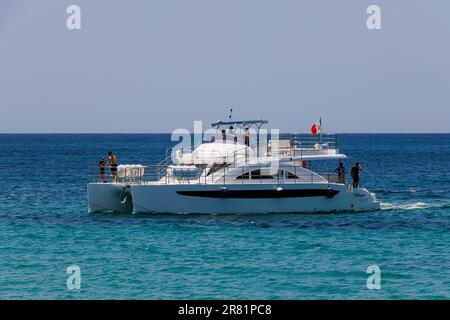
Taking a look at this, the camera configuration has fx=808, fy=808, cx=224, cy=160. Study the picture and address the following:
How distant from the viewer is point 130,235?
30.3 metres

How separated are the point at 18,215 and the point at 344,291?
20.4 metres

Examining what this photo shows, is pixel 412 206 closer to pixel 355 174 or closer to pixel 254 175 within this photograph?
pixel 355 174

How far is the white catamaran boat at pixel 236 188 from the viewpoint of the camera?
112 ft

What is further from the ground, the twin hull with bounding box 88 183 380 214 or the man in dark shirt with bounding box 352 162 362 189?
the man in dark shirt with bounding box 352 162 362 189

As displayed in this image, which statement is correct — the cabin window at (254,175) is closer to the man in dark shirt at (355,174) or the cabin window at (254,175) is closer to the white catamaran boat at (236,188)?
the white catamaran boat at (236,188)

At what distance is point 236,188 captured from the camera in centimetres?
3422

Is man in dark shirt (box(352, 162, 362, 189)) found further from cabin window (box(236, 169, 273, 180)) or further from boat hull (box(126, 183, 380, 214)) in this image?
cabin window (box(236, 169, 273, 180))

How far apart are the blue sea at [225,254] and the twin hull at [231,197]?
0.52m

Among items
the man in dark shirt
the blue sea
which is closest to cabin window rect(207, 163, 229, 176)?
the blue sea

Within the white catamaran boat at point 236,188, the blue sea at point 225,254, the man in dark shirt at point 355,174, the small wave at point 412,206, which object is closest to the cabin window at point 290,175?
the white catamaran boat at point 236,188

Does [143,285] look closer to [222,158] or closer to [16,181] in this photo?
[222,158]

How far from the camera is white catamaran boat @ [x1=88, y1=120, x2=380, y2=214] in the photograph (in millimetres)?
34250
